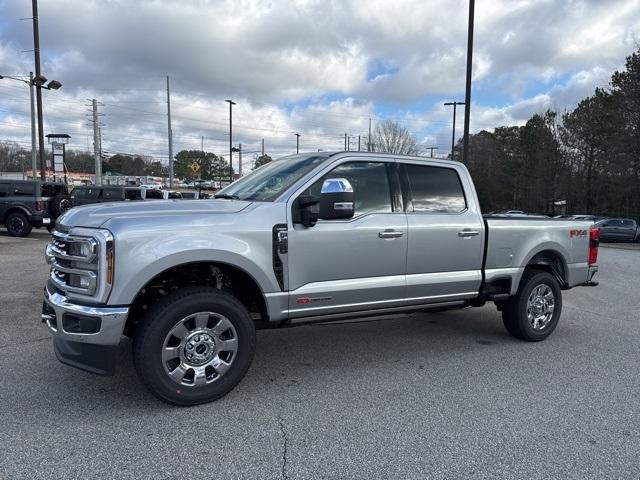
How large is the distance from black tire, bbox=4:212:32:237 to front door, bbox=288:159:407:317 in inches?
610

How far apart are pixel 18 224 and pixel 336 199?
16.2 metres

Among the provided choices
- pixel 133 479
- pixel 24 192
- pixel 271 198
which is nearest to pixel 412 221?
pixel 271 198

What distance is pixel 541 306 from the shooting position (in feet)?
18.9

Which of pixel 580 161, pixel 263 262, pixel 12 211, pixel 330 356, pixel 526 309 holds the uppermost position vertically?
pixel 580 161

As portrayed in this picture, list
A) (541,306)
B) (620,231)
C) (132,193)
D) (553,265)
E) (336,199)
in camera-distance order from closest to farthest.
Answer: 1. (336,199)
2. (541,306)
3. (553,265)
4. (132,193)
5. (620,231)

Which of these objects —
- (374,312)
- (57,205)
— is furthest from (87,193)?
(374,312)

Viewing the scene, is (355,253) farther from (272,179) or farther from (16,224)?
(16,224)

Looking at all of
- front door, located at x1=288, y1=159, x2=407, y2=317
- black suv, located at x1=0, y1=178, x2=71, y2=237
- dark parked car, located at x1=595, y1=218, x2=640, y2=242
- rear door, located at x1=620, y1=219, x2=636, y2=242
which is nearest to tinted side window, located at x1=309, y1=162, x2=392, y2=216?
front door, located at x1=288, y1=159, x2=407, y2=317

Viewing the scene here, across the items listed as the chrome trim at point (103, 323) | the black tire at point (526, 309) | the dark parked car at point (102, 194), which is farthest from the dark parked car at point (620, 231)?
the chrome trim at point (103, 323)

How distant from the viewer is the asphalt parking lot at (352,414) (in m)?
3.04

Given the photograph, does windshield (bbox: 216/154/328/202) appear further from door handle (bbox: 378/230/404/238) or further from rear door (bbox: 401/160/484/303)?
rear door (bbox: 401/160/484/303)

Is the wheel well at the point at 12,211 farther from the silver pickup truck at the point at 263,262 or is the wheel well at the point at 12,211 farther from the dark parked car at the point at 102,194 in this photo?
the silver pickup truck at the point at 263,262

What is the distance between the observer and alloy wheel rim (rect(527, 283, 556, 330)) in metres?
5.70

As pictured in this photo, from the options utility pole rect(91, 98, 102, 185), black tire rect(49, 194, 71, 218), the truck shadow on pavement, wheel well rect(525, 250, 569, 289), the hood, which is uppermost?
utility pole rect(91, 98, 102, 185)
